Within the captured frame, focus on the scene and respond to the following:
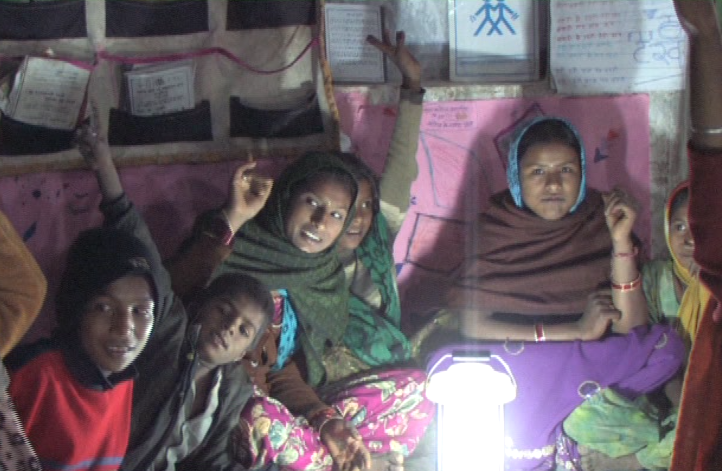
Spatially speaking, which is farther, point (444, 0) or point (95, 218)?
point (444, 0)

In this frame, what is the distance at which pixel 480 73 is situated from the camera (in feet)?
6.46

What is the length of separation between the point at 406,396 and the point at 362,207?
1.28 feet

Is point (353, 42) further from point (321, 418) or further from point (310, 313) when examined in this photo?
point (321, 418)

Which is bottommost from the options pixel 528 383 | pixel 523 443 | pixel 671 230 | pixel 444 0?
pixel 523 443

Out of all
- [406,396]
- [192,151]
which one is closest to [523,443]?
[406,396]

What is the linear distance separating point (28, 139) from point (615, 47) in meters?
1.19

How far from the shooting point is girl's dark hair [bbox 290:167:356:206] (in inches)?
71.1

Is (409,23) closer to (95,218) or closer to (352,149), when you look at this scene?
(352,149)

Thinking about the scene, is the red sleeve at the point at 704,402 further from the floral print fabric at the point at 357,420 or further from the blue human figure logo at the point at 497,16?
the blue human figure logo at the point at 497,16

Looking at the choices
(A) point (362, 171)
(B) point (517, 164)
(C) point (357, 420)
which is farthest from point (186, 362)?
(B) point (517, 164)

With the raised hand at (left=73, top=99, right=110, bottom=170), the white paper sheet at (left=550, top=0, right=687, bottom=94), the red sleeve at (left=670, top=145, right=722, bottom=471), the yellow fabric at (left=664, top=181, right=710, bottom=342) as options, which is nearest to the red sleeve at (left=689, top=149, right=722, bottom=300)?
the red sleeve at (left=670, top=145, right=722, bottom=471)

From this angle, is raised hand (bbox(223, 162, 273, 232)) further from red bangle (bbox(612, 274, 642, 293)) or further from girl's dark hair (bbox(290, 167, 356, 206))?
red bangle (bbox(612, 274, 642, 293))

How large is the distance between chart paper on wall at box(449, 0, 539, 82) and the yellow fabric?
1.32 ft

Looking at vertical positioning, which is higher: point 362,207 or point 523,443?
point 362,207
